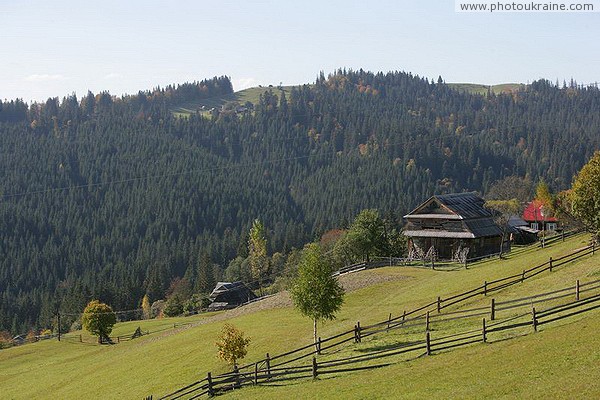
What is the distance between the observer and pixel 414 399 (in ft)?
89.7

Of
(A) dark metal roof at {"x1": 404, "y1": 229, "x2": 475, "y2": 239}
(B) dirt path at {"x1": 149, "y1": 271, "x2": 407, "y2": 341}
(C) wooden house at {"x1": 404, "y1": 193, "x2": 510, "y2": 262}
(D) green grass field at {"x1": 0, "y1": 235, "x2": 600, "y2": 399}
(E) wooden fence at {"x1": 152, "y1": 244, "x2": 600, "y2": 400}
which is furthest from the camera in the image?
(C) wooden house at {"x1": 404, "y1": 193, "x2": 510, "y2": 262}

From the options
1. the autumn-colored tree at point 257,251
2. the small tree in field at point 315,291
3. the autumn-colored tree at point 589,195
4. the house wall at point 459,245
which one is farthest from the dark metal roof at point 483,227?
the autumn-colored tree at point 257,251

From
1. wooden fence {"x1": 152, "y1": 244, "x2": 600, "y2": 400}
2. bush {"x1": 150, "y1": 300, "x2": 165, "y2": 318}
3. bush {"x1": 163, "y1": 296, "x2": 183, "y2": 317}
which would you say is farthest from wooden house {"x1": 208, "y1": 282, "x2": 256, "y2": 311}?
wooden fence {"x1": 152, "y1": 244, "x2": 600, "y2": 400}

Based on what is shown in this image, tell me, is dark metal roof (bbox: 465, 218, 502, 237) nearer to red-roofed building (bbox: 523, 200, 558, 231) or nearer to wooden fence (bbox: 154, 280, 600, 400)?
red-roofed building (bbox: 523, 200, 558, 231)

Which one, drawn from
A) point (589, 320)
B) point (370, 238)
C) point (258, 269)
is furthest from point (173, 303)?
point (589, 320)

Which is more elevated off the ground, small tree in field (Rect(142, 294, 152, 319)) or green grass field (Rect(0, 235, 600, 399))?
green grass field (Rect(0, 235, 600, 399))

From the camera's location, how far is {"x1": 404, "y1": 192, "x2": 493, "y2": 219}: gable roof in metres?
85.4

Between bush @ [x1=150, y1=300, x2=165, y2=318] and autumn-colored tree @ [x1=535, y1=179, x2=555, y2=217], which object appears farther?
bush @ [x1=150, y1=300, x2=165, y2=318]

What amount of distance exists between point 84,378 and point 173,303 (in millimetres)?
61536

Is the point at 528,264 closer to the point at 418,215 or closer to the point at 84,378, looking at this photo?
the point at 418,215

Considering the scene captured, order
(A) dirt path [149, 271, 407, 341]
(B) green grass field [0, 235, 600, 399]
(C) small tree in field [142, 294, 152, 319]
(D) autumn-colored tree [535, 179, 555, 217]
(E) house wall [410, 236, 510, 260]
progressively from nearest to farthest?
(B) green grass field [0, 235, 600, 399]
(A) dirt path [149, 271, 407, 341]
(E) house wall [410, 236, 510, 260]
(D) autumn-colored tree [535, 179, 555, 217]
(C) small tree in field [142, 294, 152, 319]

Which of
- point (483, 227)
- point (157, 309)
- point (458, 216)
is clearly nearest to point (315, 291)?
point (458, 216)

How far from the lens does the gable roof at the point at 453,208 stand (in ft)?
280

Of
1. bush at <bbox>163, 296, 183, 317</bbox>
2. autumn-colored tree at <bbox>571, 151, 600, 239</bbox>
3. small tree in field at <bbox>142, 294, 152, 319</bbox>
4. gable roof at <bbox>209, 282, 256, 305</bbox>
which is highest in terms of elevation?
autumn-colored tree at <bbox>571, 151, 600, 239</bbox>
